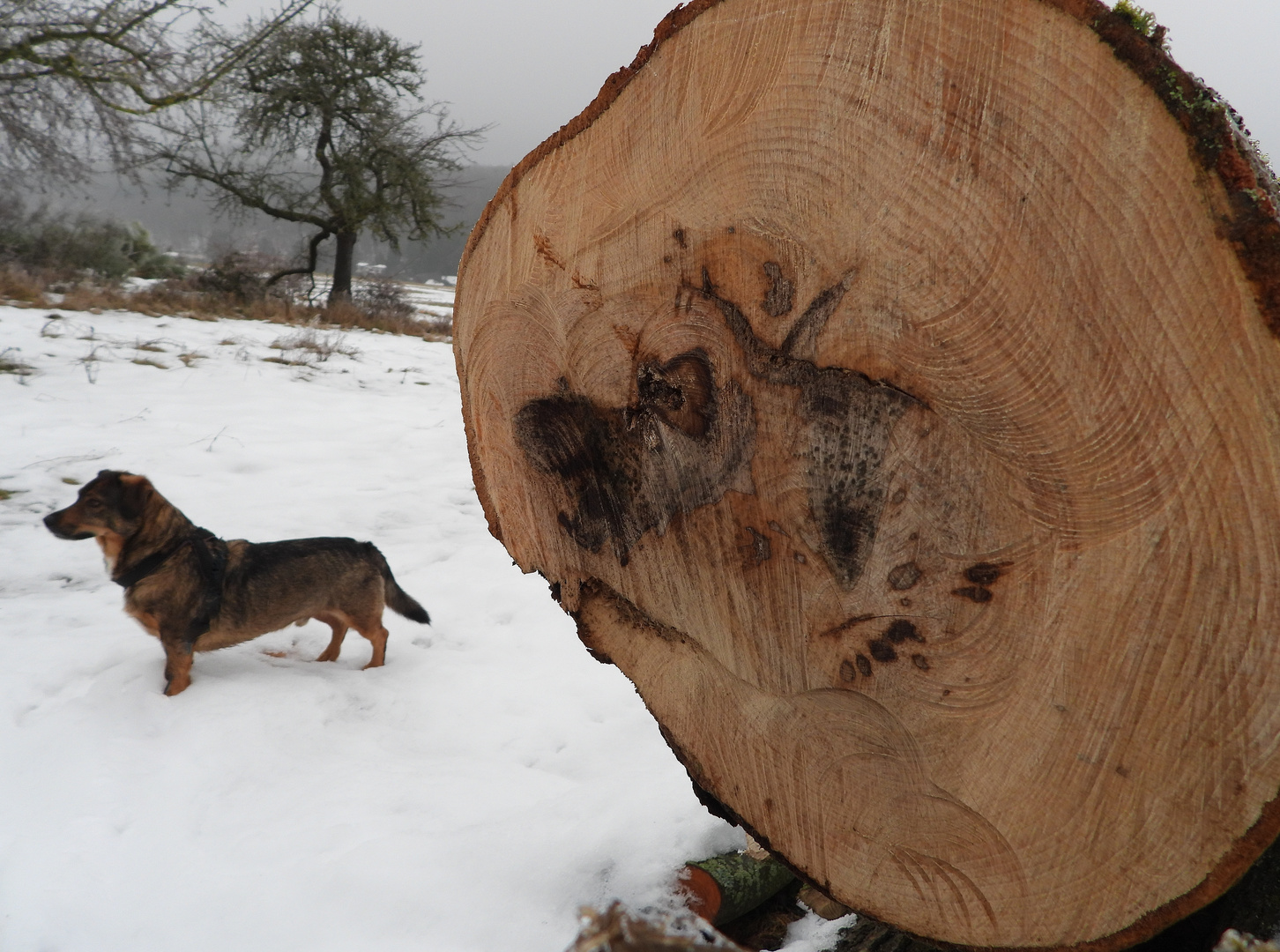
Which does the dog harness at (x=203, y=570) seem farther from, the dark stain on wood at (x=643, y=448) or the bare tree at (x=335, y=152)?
the bare tree at (x=335, y=152)

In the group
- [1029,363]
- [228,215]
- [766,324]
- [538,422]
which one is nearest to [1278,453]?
[1029,363]

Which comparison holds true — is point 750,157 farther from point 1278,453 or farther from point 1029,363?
point 1278,453

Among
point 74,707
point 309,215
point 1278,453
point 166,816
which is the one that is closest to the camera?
point 1278,453

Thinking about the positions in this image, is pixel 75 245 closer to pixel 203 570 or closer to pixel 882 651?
pixel 203 570

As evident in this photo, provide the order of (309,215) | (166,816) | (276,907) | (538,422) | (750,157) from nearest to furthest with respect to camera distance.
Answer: (750,157)
(538,422)
(276,907)
(166,816)
(309,215)

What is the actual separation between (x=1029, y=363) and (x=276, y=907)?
1.98 m

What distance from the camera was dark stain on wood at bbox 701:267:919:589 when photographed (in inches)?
42.5

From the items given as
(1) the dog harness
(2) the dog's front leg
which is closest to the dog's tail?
(1) the dog harness

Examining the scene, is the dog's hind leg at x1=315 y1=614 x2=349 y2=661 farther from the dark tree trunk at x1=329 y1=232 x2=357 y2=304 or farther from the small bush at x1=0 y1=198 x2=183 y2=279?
the dark tree trunk at x1=329 y1=232 x2=357 y2=304

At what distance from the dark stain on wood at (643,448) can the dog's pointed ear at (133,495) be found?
2171 millimetres

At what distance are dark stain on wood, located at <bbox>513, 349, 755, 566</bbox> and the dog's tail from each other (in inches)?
79.7

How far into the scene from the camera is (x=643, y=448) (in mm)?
1406

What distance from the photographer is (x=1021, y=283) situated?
0.88 metres

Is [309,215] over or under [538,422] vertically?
over
